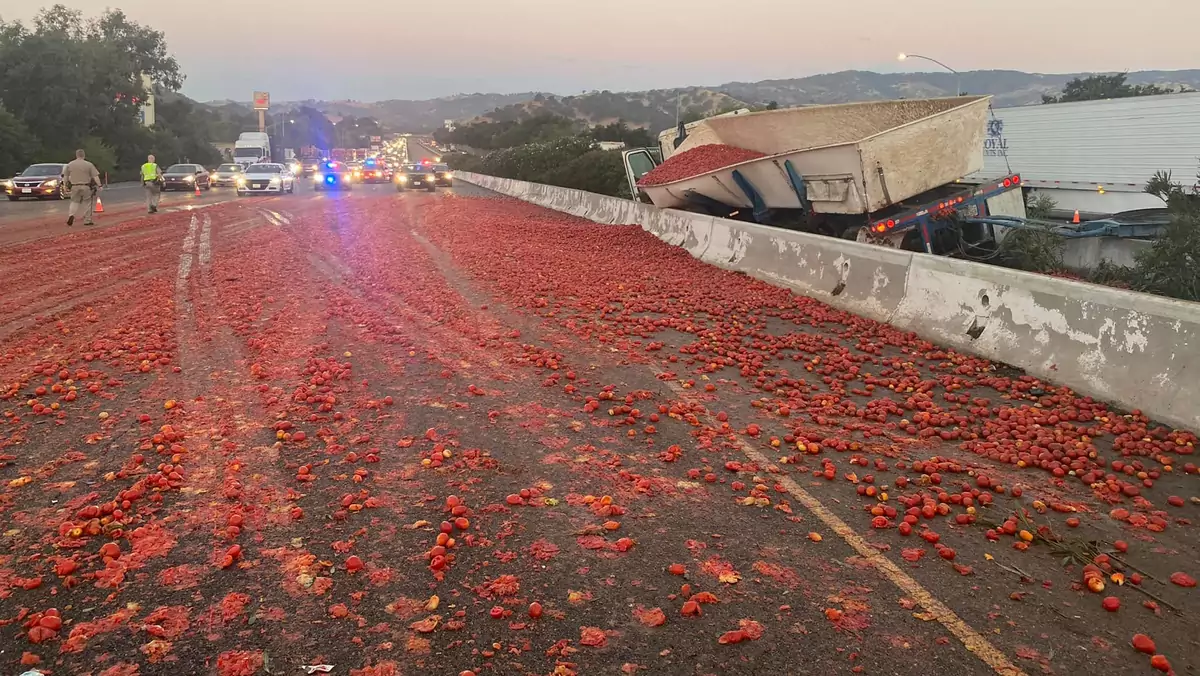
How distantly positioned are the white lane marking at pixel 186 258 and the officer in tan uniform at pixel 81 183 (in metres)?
2.22

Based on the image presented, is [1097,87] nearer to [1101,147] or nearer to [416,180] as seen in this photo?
[1101,147]

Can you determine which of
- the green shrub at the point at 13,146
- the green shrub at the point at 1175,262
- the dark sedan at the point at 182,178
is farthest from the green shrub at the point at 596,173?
the green shrub at the point at 13,146

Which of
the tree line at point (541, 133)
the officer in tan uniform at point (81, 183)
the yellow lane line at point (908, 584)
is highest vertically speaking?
the tree line at point (541, 133)

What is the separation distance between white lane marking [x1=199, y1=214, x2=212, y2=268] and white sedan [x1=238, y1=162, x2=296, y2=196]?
1596 cm

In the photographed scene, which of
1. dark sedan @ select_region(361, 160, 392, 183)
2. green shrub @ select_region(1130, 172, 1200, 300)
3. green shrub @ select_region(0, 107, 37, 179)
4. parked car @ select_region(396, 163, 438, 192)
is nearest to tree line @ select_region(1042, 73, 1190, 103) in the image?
parked car @ select_region(396, 163, 438, 192)

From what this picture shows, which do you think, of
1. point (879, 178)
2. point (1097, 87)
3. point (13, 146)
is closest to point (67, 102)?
point (13, 146)

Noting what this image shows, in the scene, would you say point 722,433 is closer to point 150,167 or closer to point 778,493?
point 778,493

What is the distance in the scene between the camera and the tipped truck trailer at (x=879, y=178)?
12109 mm

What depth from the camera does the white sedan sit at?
34.8 metres

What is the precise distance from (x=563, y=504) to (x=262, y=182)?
35218 millimetres

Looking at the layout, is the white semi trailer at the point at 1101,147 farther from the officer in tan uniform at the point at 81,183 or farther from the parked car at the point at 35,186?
the parked car at the point at 35,186

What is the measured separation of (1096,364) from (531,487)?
479 centimetres

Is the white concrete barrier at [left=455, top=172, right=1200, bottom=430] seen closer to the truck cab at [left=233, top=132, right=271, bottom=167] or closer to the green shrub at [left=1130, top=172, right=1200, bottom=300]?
the green shrub at [left=1130, top=172, right=1200, bottom=300]

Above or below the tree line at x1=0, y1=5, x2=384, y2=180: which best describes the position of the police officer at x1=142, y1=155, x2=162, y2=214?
below
